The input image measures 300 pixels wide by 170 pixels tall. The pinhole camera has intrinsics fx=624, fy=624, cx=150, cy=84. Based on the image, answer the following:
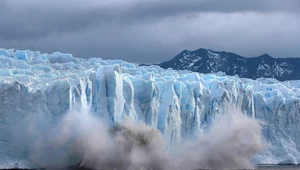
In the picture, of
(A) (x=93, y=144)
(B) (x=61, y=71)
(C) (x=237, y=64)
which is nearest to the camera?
(A) (x=93, y=144)

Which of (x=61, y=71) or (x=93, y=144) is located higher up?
(x=61, y=71)

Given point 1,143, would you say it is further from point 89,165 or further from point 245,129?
point 245,129

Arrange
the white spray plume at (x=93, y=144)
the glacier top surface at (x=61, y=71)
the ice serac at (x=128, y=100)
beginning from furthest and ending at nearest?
the glacier top surface at (x=61, y=71), the ice serac at (x=128, y=100), the white spray plume at (x=93, y=144)

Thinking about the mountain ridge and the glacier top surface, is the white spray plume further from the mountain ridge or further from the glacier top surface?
the mountain ridge

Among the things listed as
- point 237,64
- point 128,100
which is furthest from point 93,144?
point 237,64

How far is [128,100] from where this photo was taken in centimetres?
3089

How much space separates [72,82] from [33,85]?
1.94 m

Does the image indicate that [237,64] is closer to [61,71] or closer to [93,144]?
[61,71]

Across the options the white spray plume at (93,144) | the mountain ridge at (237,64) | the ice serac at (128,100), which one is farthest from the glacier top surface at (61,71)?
the mountain ridge at (237,64)

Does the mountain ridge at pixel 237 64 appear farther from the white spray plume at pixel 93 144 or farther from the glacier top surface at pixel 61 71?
the white spray plume at pixel 93 144

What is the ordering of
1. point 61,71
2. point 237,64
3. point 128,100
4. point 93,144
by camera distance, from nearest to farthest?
point 93,144 < point 128,100 < point 61,71 < point 237,64

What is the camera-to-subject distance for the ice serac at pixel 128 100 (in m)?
28.5

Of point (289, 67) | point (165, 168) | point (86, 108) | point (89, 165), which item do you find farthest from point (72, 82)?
point (289, 67)

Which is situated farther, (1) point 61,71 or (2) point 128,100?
(1) point 61,71
